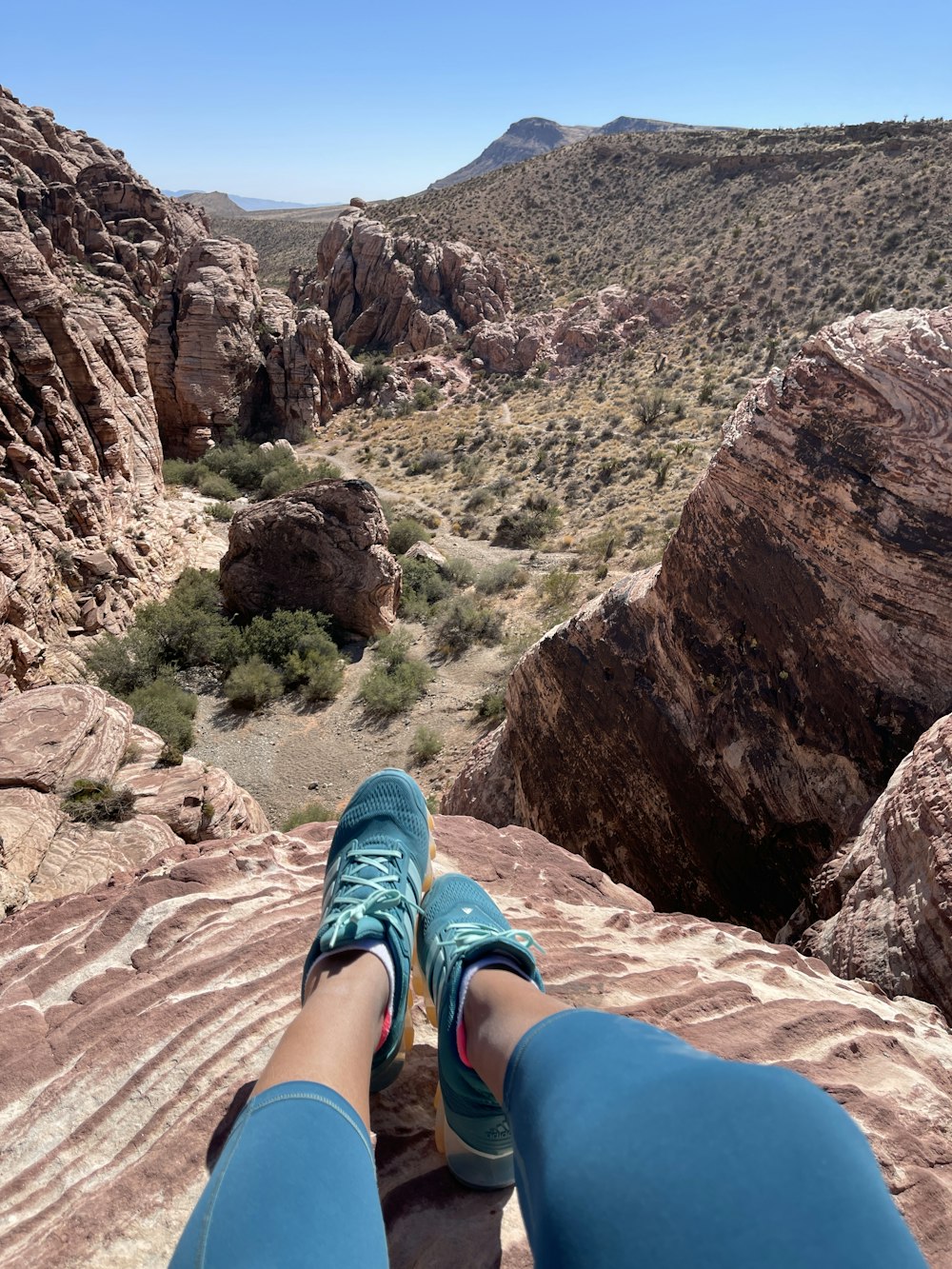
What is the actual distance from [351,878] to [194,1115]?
31.1 inches

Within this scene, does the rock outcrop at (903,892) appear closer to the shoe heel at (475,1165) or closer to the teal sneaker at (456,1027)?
the teal sneaker at (456,1027)

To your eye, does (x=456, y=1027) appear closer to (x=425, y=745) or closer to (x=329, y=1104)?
(x=329, y=1104)

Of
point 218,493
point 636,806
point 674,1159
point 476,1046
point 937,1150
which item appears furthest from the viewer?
point 218,493

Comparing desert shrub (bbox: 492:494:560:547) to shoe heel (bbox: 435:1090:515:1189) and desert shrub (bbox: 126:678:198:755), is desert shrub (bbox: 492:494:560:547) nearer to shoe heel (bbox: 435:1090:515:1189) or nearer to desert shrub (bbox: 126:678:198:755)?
desert shrub (bbox: 126:678:198:755)

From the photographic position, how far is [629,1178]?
42.9 inches

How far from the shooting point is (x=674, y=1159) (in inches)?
42.8

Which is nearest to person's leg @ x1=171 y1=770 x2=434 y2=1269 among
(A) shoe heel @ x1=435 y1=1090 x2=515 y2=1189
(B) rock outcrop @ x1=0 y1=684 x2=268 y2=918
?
(A) shoe heel @ x1=435 y1=1090 x2=515 y2=1189

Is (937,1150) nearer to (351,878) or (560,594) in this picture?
(351,878)

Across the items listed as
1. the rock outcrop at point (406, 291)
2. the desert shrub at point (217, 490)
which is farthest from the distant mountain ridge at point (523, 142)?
the desert shrub at point (217, 490)

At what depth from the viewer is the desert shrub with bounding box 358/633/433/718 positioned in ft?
38.2

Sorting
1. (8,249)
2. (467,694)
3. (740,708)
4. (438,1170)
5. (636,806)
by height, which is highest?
(8,249)

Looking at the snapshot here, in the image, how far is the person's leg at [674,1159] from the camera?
37.7 inches

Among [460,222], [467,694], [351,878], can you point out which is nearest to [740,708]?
[351,878]

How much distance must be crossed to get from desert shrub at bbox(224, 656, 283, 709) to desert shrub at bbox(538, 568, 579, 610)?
6111mm
